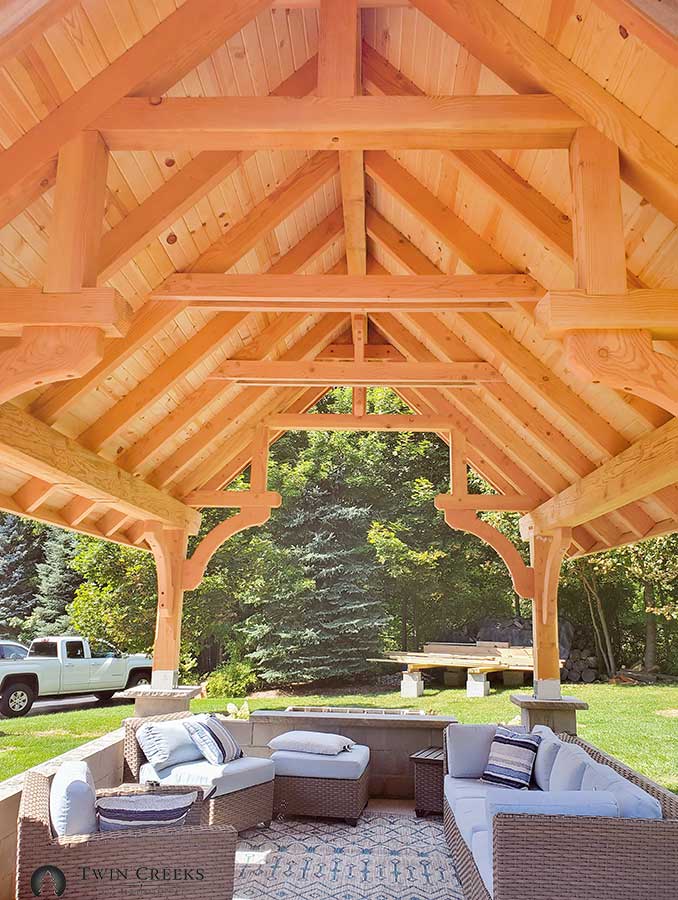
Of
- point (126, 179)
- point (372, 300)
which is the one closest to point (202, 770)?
point (372, 300)

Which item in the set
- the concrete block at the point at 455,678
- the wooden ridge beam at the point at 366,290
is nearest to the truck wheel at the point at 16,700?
the concrete block at the point at 455,678

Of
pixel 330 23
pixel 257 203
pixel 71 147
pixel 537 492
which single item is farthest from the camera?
pixel 537 492

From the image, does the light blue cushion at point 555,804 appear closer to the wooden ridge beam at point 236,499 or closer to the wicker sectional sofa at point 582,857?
the wicker sectional sofa at point 582,857

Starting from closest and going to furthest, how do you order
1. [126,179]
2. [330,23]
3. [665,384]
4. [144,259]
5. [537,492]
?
[665,384]
[330,23]
[126,179]
[144,259]
[537,492]

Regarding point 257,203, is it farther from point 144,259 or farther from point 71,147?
point 71,147

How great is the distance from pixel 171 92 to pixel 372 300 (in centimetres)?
153

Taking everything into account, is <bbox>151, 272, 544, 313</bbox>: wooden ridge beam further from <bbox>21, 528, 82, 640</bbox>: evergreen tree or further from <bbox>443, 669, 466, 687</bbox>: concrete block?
<bbox>21, 528, 82, 640</bbox>: evergreen tree

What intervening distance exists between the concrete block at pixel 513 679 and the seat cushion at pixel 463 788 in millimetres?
8943

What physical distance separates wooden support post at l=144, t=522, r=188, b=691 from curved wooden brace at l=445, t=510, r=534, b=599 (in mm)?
2869

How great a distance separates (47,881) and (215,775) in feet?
5.97

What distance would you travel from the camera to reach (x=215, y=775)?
4.73m

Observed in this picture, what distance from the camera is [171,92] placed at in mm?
3633

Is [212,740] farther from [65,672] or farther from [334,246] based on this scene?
[65,672]

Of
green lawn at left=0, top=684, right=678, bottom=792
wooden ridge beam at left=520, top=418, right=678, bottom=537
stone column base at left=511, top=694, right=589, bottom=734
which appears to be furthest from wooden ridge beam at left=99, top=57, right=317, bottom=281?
green lawn at left=0, top=684, right=678, bottom=792
